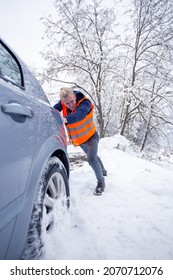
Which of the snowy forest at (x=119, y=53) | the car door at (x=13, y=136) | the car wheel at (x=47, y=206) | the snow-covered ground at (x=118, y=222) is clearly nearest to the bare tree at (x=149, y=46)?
the snowy forest at (x=119, y=53)

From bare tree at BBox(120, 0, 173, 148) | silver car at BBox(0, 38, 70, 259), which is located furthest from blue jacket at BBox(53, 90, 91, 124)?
bare tree at BBox(120, 0, 173, 148)

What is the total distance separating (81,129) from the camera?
114 inches

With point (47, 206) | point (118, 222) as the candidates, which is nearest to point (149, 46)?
point (118, 222)

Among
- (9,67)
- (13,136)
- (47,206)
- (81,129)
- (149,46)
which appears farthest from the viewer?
(149,46)

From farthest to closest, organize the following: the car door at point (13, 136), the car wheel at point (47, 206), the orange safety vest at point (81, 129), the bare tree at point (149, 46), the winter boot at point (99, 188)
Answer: the bare tree at point (149, 46) → the winter boot at point (99, 188) → the orange safety vest at point (81, 129) → the car wheel at point (47, 206) → the car door at point (13, 136)

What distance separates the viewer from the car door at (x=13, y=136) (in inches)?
45.1

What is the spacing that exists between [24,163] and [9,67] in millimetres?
817

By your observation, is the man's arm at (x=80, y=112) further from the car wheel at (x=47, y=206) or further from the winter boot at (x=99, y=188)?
the winter boot at (x=99, y=188)

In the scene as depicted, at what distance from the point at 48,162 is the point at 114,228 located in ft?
3.62

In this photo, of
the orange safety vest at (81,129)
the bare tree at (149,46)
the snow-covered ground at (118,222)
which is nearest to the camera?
the snow-covered ground at (118,222)

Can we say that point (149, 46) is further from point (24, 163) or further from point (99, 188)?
point (24, 163)
